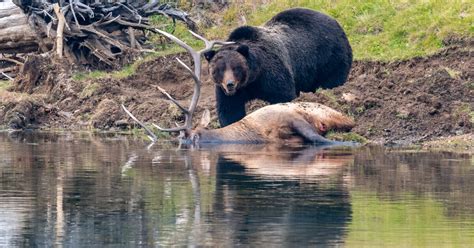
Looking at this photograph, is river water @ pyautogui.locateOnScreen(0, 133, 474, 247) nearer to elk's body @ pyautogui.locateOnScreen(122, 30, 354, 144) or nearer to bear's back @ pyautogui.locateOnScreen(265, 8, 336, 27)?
elk's body @ pyautogui.locateOnScreen(122, 30, 354, 144)

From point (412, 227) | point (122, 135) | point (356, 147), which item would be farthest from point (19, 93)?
point (412, 227)

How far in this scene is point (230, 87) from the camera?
640 inches

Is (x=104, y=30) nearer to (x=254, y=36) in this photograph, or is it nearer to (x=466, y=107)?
(x=254, y=36)

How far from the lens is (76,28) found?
73.4ft

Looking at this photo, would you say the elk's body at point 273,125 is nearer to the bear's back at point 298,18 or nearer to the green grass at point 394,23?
the bear's back at point 298,18

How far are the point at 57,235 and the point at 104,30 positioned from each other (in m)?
14.6

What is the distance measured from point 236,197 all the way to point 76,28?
12.3 m

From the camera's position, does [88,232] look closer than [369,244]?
No

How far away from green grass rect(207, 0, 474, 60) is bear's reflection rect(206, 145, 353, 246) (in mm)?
5638

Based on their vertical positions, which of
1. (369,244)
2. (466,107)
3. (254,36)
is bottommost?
(369,244)

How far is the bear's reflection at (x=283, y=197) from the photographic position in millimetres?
8703

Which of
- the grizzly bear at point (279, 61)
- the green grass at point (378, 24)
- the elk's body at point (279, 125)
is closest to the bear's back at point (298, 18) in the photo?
the grizzly bear at point (279, 61)

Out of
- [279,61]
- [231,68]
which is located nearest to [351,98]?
[279,61]

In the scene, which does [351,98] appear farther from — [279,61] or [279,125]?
[279,125]
